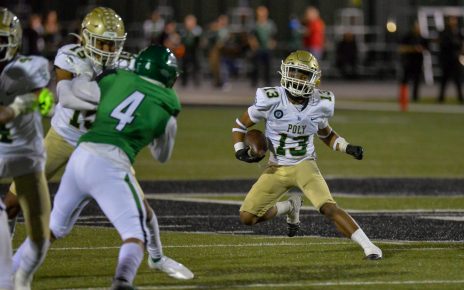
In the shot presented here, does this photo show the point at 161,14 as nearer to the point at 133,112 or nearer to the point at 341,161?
the point at 341,161

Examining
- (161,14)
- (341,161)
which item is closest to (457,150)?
(341,161)

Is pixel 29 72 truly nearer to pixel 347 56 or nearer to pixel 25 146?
pixel 25 146

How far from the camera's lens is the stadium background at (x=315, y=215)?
782cm

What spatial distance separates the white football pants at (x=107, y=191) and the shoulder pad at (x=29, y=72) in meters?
0.44

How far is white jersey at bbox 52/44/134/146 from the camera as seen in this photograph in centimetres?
812

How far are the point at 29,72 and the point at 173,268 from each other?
1572 mm

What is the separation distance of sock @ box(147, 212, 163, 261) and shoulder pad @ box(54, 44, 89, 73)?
120 centimetres

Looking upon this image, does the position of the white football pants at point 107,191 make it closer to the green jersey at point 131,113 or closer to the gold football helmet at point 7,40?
the green jersey at point 131,113

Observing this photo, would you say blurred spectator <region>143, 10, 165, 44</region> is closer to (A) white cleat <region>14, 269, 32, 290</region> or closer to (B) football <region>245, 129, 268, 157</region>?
(B) football <region>245, 129, 268, 157</region>

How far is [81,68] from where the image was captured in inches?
310

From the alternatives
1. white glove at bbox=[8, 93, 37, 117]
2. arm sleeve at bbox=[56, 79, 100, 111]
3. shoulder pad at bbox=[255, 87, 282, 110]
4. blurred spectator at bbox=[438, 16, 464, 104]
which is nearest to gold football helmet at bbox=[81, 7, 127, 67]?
arm sleeve at bbox=[56, 79, 100, 111]

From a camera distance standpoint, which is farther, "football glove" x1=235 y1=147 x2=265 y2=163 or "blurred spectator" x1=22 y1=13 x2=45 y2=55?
"blurred spectator" x1=22 y1=13 x2=45 y2=55

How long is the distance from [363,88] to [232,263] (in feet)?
82.6

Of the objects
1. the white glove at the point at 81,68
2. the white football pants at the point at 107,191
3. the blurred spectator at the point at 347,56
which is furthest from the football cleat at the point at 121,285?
the blurred spectator at the point at 347,56
